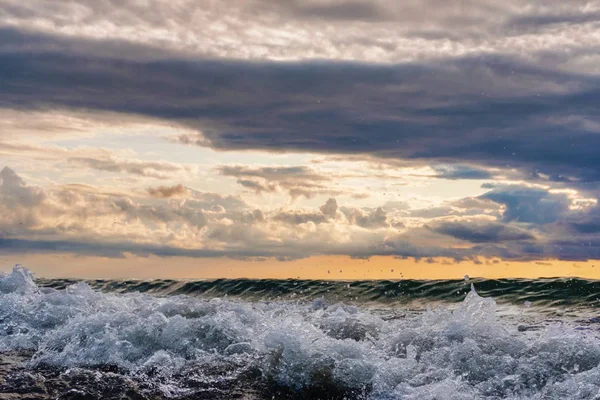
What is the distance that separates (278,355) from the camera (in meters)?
9.88

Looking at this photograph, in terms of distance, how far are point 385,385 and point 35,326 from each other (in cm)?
851

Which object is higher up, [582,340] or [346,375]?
[582,340]

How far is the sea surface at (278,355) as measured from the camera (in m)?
8.71

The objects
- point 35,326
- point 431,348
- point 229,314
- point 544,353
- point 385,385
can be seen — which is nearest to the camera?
point 385,385

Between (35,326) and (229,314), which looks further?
(35,326)

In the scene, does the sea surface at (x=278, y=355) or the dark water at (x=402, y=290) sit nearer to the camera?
the sea surface at (x=278, y=355)

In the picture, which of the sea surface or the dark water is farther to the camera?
the dark water

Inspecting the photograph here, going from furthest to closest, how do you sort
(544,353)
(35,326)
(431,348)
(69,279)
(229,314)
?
(69,279) < (35,326) < (229,314) < (431,348) < (544,353)

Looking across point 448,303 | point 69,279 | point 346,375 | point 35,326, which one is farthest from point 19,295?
point 69,279

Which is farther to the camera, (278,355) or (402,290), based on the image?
(402,290)

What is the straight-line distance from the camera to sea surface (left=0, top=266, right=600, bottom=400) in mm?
8711

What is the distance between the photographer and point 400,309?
19203mm

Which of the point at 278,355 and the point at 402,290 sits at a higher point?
the point at 402,290

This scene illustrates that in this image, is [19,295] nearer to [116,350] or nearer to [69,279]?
[116,350]
